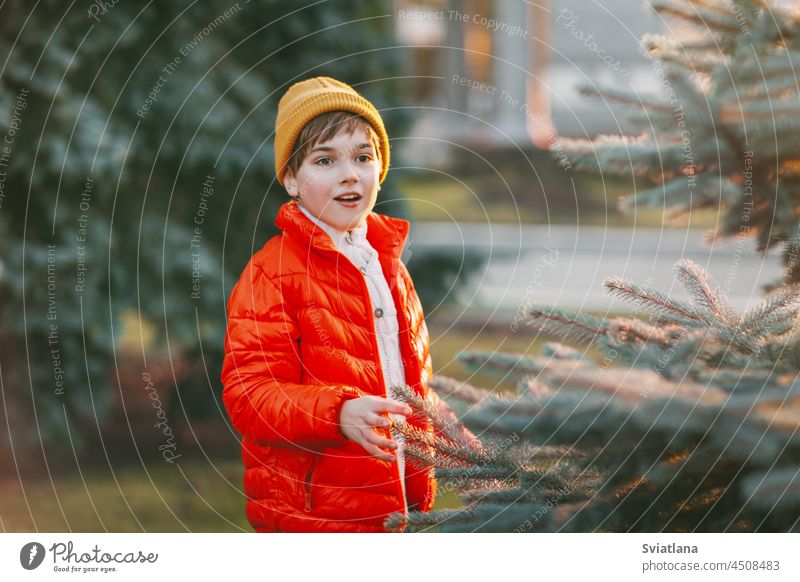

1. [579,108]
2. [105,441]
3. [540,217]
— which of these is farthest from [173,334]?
[579,108]

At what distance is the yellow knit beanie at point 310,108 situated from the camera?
1536mm

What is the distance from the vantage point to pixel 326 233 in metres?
1.55

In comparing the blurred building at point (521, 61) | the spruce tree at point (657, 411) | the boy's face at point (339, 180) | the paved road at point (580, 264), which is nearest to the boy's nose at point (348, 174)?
the boy's face at point (339, 180)

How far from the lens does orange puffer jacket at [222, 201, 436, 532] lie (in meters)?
1.48

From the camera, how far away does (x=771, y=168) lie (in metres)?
1.91

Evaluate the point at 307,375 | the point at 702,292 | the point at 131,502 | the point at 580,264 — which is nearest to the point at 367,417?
the point at 307,375

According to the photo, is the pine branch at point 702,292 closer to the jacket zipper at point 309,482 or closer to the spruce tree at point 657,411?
the spruce tree at point 657,411

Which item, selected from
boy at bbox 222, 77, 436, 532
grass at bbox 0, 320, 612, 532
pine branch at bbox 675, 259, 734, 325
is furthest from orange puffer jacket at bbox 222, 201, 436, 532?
grass at bbox 0, 320, 612, 532

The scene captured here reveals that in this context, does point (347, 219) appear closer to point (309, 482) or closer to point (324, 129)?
point (324, 129)

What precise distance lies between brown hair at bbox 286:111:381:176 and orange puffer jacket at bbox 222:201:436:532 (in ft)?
0.31

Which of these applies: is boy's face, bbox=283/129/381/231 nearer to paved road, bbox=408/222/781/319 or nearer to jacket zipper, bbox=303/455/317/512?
jacket zipper, bbox=303/455/317/512
